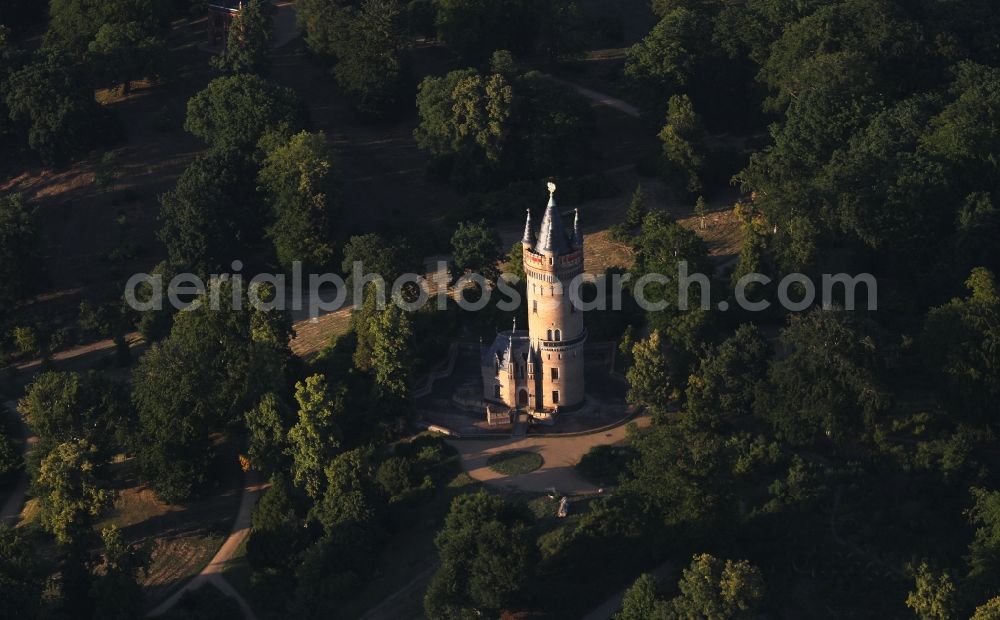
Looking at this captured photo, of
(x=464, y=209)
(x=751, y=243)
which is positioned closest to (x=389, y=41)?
(x=464, y=209)

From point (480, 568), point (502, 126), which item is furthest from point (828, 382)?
point (502, 126)

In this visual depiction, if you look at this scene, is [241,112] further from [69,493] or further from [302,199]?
[69,493]

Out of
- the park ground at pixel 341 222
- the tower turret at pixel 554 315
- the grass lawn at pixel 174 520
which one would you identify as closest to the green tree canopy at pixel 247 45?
the park ground at pixel 341 222

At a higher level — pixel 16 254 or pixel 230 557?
pixel 16 254

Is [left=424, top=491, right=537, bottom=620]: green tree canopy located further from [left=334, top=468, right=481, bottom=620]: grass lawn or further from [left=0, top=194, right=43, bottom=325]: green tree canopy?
[left=0, top=194, right=43, bottom=325]: green tree canopy

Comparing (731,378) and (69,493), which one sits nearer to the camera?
(69,493)

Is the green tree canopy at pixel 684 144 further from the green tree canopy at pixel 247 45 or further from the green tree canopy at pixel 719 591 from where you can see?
the green tree canopy at pixel 719 591

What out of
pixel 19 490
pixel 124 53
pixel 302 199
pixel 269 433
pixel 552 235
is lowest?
pixel 19 490

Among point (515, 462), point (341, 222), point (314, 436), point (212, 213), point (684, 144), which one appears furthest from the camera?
point (341, 222)

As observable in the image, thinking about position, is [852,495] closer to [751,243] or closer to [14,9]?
[751,243]
